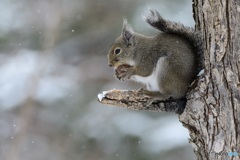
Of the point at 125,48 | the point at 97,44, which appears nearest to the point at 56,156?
the point at 97,44

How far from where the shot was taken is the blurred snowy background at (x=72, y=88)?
605 cm

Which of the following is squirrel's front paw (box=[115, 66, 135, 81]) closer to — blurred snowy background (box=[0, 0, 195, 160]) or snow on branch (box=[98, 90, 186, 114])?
snow on branch (box=[98, 90, 186, 114])

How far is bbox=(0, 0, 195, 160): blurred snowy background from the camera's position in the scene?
6047 mm

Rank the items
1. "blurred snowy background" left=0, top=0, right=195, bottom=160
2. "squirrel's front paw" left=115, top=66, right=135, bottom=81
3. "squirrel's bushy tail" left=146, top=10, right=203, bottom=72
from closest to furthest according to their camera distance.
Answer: "squirrel's bushy tail" left=146, top=10, right=203, bottom=72 < "squirrel's front paw" left=115, top=66, right=135, bottom=81 < "blurred snowy background" left=0, top=0, right=195, bottom=160

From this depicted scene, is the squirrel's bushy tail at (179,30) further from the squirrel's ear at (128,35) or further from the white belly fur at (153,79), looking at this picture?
the squirrel's ear at (128,35)

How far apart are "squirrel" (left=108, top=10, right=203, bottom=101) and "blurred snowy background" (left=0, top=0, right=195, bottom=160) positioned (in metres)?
2.93

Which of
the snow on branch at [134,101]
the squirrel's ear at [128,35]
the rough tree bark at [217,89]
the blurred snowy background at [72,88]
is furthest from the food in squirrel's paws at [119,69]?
the blurred snowy background at [72,88]

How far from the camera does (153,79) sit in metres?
2.62

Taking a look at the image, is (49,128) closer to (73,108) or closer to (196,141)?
(73,108)

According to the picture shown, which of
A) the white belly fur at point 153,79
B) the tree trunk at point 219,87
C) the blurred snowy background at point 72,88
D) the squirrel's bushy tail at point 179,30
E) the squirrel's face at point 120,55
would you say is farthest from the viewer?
the blurred snowy background at point 72,88

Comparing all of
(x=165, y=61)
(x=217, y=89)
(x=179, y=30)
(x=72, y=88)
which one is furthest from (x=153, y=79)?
(x=72, y=88)

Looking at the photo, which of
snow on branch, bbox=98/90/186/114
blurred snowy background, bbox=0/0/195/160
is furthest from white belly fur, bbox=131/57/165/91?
blurred snowy background, bbox=0/0/195/160

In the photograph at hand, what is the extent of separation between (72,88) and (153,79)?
3.92m

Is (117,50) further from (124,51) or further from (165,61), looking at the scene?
(165,61)
